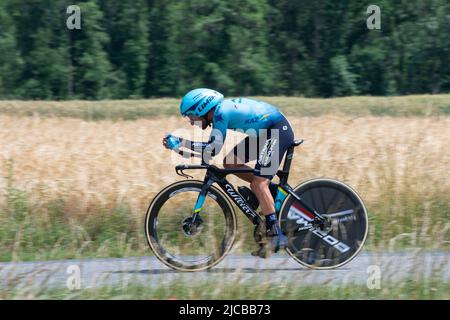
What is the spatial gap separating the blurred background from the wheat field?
28 mm

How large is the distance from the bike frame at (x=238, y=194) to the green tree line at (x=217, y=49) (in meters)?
41.0

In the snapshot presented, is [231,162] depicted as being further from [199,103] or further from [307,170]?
[307,170]

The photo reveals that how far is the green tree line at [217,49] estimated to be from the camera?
4909 cm

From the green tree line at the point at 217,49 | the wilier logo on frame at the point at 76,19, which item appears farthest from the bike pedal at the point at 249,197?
the green tree line at the point at 217,49

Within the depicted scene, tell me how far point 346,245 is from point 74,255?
9.33 ft

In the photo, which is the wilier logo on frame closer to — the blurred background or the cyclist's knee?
the blurred background

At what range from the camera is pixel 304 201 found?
795cm

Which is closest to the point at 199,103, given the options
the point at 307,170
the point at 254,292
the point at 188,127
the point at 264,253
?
the point at 264,253

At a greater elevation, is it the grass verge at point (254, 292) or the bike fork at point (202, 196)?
the bike fork at point (202, 196)

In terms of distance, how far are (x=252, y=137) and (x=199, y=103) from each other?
1.92ft

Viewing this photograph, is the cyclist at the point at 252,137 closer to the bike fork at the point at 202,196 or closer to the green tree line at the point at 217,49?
the bike fork at the point at 202,196

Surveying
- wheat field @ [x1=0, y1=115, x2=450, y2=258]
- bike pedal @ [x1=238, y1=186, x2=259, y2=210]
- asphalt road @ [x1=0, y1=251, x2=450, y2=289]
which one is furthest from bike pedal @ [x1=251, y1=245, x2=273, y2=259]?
wheat field @ [x1=0, y1=115, x2=450, y2=258]

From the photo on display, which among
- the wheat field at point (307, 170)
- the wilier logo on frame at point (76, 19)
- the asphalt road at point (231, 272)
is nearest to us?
the asphalt road at point (231, 272)
